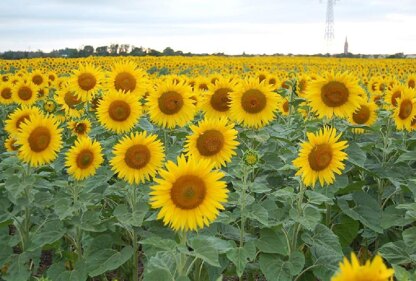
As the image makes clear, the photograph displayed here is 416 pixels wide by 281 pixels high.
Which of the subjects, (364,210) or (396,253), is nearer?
(396,253)

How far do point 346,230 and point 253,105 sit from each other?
1.28 m

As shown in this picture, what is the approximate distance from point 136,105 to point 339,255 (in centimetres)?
206

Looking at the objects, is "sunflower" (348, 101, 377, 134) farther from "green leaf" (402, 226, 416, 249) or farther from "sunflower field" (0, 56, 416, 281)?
"green leaf" (402, 226, 416, 249)

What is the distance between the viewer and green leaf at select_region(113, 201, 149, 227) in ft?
11.6

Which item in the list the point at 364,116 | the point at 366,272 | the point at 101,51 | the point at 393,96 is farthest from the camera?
the point at 101,51

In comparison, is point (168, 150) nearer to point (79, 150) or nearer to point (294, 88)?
point (79, 150)

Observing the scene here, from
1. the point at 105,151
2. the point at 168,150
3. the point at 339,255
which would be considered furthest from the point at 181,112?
the point at 339,255

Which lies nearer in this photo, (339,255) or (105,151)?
(339,255)

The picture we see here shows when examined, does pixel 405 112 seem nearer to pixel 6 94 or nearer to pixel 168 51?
pixel 6 94

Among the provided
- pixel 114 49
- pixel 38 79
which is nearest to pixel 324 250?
pixel 38 79

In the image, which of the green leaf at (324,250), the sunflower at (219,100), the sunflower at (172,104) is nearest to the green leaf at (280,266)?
the green leaf at (324,250)

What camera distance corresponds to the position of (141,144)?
3715mm

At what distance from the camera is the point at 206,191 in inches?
114

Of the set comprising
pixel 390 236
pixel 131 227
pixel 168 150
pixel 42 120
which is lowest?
pixel 390 236
